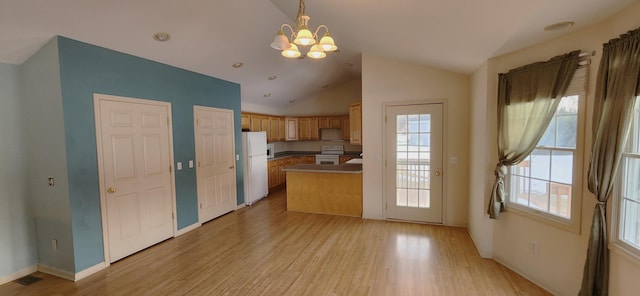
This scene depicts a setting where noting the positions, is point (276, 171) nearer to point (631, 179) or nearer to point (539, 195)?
point (539, 195)

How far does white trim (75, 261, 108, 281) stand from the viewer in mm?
2914

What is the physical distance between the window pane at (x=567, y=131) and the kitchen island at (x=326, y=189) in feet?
9.22

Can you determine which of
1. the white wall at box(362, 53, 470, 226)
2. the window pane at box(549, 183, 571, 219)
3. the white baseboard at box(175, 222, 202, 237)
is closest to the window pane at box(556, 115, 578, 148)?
the window pane at box(549, 183, 571, 219)

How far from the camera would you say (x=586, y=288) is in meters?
2.11

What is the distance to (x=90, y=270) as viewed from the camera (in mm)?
3016

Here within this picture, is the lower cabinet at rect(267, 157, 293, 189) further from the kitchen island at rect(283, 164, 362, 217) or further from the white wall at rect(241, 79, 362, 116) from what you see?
the kitchen island at rect(283, 164, 362, 217)

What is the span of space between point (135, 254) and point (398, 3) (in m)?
4.15

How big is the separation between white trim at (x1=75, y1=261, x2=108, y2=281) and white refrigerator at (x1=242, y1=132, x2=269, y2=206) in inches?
108

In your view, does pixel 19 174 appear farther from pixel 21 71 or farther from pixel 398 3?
pixel 398 3

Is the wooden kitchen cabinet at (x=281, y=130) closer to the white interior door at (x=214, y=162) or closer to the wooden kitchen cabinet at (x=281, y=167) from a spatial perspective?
the wooden kitchen cabinet at (x=281, y=167)

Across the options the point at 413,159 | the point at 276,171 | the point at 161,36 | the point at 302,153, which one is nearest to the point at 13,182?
the point at 161,36

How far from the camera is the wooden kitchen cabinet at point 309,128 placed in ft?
26.5

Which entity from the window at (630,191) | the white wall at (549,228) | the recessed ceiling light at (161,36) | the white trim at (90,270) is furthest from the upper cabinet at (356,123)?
the white trim at (90,270)

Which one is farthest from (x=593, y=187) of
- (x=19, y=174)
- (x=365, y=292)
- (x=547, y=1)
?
(x=19, y=174)
